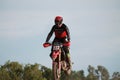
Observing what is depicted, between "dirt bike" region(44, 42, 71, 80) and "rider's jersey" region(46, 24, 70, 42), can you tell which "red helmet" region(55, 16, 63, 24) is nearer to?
"rider's jersey" region(46, 24, 70, 42)

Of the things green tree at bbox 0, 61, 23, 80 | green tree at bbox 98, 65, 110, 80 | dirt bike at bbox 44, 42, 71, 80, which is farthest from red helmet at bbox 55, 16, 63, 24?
green tree at bbox 98, 65, 110, 80

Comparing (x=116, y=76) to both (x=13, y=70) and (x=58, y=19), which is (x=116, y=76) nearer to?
(x=13, y=70)

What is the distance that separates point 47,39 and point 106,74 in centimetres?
16085

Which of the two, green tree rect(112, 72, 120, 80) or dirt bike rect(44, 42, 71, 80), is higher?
green tree rect(112, 72, 120, 80)

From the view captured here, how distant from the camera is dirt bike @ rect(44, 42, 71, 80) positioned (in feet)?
74.5

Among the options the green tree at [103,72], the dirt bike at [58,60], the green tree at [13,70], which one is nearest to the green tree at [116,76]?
the green tree at [103,72]

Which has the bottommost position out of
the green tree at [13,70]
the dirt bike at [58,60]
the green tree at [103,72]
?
the dirt bike at [58,60]

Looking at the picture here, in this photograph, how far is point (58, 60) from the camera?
75.9 ft

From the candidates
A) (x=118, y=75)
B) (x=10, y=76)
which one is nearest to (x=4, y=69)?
(x=10, y=76)

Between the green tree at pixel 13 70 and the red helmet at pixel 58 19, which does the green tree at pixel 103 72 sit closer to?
the green tree at pixel 13 70

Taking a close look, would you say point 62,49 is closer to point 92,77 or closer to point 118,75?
point 92,77

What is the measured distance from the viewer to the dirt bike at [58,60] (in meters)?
22.7

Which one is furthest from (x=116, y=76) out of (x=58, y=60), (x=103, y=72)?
(x=58, y=60)

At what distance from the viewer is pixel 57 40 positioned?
23250 mm
